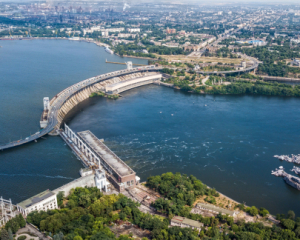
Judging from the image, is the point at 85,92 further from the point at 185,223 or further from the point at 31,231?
the point at 185,223

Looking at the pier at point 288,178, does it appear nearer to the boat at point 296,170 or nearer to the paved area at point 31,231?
the boat at point 296,170

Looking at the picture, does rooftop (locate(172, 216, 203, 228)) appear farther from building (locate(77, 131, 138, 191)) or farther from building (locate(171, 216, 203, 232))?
building (locate(77, 131, 138, 191))

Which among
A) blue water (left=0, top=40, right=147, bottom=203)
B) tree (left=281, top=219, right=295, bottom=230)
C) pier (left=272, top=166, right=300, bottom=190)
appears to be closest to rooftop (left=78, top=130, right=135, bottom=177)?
blue water (left=0, top=40, right=147, bottom=203)

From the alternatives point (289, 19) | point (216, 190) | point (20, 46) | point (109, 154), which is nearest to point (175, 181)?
point (216, 190)

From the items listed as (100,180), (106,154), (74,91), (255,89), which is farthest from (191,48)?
(100,180)

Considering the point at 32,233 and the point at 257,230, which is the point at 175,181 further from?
the point at 32,233

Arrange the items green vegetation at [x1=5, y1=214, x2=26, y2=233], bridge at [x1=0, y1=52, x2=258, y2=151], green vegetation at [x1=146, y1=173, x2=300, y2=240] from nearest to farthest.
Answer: green vegetation at [x1=5, y1=214, x2=26, y2=233]
green vegetation at [x1=146, y1=173, x2=300, y2=240]
bridge at [x1=0, y1=52, x2=258, y2=151]

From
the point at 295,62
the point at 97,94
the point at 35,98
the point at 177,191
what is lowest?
the point at 177,191
